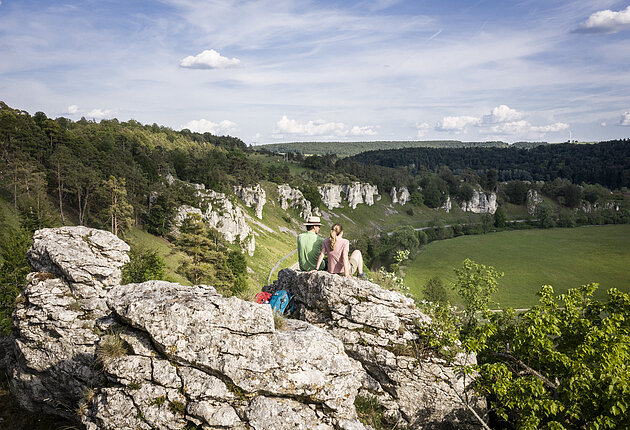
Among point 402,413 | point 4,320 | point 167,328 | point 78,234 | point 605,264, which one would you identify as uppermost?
point 78,234

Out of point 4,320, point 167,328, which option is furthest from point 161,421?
point 4,320

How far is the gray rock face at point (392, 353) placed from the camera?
1123 cm

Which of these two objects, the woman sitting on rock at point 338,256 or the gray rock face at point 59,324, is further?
the woman sitting on rock at point 338,256

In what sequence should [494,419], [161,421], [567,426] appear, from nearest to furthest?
1. [161,421]
2. [567,426]
3. [494,419]

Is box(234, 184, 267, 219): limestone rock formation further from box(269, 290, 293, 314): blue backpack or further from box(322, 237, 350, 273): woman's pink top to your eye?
box(322, 237, 350, 273): woman's pink top

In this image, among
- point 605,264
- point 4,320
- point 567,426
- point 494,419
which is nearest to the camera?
point 567,426

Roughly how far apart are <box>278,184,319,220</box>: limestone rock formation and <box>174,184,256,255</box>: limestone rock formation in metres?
54.5

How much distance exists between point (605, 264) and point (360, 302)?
146800mm

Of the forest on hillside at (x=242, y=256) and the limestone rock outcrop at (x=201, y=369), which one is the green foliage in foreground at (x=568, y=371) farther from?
the limestone rock outcrop at (x=201, y=369)

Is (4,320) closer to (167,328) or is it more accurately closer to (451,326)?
(167,328)

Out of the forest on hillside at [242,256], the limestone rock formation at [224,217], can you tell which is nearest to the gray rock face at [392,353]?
the forest on hillside at [242,256]

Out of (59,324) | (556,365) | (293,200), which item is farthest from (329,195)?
(59,324)

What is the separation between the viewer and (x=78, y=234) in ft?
45.3

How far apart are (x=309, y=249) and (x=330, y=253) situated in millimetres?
1334
